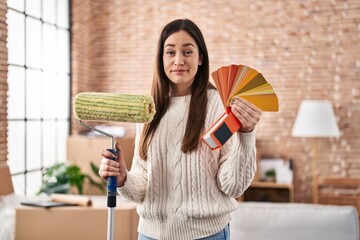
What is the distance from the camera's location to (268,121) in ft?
19.0

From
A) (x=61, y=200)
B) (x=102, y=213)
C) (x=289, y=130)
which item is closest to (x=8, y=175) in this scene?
(x=61, y=200)

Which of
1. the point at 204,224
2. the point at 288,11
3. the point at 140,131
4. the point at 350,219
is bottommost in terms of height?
the point at 350,219

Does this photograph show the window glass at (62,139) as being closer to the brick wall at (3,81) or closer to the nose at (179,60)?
the brick wall at (3,81)

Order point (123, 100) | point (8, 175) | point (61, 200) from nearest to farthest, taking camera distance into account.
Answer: point (123, 100), point (61, 200), point (8, 175)

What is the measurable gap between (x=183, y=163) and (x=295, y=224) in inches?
55.4

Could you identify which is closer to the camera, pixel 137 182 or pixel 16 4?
pixel 137 182

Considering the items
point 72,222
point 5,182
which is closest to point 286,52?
point 5,182

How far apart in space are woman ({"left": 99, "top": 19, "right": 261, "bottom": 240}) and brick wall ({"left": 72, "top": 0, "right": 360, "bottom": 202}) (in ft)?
14.1

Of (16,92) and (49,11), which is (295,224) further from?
(49,11)

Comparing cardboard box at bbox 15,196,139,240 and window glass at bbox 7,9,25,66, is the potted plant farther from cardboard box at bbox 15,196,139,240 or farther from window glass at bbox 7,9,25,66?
cardboard box at bbox 15,196,139,240

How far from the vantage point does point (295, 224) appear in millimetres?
2715

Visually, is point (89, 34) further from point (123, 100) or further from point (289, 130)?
point (123, 100)

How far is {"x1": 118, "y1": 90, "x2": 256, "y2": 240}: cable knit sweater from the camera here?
149 cm

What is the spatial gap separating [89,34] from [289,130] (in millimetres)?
2746
